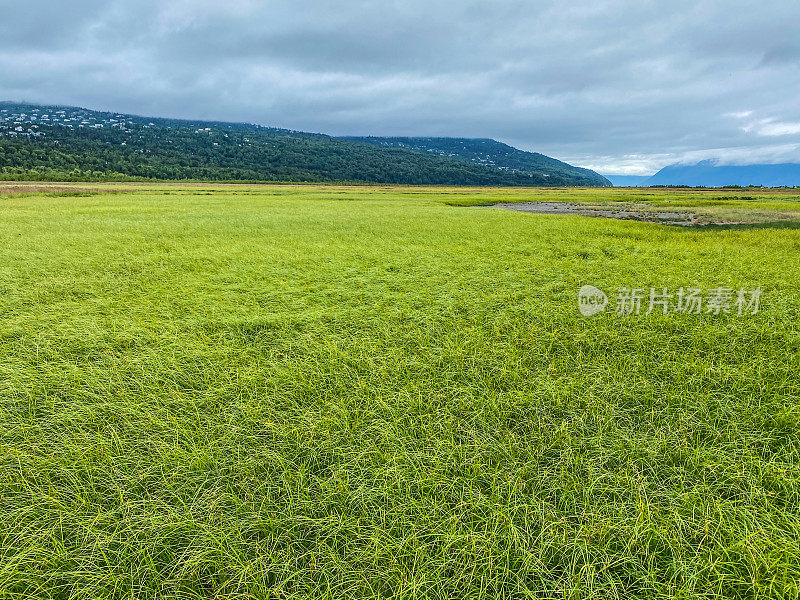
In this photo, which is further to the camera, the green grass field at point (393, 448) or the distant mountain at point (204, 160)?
the distant mountain at point (204, 160)

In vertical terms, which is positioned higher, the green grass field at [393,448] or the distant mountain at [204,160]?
the distant mountain at [204,160]

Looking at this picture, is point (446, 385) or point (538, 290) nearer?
point (446, 385)

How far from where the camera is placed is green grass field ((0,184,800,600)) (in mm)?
2268

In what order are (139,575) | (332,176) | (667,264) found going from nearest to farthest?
(139,575), (667,264), (332,176)

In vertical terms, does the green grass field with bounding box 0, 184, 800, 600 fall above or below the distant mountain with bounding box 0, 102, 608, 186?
below

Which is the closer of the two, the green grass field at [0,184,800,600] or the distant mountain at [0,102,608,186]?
the green grass field at [0,184,800,600]

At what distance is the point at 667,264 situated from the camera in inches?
416

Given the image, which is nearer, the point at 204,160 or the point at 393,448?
the point at 393,448

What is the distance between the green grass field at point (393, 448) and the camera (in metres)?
2.27

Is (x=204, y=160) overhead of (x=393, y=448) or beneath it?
overhead

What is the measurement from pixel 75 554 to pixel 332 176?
127054mm

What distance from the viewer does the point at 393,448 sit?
3268 millimetres

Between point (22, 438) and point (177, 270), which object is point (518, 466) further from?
point (177, 270)

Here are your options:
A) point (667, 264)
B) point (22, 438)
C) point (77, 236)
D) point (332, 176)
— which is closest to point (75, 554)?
point (22, 438)
